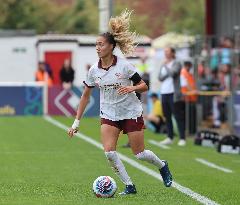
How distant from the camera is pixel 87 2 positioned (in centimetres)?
10306

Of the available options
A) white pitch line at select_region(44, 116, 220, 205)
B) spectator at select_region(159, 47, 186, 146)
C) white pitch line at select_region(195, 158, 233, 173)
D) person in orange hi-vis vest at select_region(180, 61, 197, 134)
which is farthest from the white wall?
white pitch line at select_region(195, 158, 233, 173)

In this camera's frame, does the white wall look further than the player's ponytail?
Yes

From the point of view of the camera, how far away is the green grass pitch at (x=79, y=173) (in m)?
12.8

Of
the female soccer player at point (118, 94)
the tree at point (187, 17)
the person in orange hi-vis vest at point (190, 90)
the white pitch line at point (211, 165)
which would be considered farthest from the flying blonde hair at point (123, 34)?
the tree at point (187, 17)

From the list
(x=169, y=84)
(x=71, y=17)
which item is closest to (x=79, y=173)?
(x=169, y=84)

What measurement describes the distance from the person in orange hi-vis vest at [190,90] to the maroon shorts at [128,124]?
40.1 ft

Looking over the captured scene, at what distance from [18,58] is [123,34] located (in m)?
36.4

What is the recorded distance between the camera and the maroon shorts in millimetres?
13156

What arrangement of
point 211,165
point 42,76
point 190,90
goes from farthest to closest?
point 42,76, point 190,90, point 211,165

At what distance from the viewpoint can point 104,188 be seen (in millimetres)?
12828

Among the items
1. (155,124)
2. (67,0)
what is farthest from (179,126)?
(67,0)

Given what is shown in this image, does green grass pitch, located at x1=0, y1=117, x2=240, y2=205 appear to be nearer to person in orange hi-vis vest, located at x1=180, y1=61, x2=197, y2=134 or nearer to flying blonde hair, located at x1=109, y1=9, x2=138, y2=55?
person in orange hi-vis vest, located at x1=180, y1=61, x2=197, y2=134

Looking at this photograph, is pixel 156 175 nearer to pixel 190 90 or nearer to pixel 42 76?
pixel 190 90

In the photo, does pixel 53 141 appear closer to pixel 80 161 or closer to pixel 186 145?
pixel 186 145
